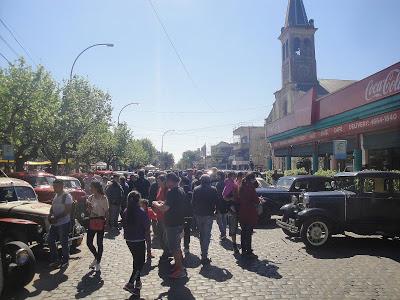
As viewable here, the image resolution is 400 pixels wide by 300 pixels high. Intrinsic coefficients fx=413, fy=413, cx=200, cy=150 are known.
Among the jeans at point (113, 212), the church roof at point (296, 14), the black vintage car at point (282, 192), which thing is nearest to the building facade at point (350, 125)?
the black vintage car at point (282, 192)

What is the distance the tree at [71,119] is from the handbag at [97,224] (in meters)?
16.5

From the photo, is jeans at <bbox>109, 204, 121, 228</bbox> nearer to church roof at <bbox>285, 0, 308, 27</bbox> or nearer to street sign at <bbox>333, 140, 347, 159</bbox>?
street sign at <bbox>333, 140, 347, 159</bbox>

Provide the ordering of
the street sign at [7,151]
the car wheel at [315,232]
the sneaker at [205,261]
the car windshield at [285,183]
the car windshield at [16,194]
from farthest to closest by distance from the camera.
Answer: the street sign at [7,151]
the car windshield at [285,183]
the car wheel at [315,232]
the car windshield at [16,194]
the sneaker at [205,261]

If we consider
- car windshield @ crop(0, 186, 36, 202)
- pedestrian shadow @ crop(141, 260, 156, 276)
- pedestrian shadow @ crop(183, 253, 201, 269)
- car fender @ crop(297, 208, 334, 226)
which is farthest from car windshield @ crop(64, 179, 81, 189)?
car fender @ crop(297, 208, 334, 226)

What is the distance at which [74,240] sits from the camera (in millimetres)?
10008

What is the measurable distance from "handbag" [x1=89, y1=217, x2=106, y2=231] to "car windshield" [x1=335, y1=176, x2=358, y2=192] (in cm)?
637

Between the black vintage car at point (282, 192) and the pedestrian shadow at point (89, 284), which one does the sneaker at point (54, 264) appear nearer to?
the pedestrian shadow at point (89, 284)

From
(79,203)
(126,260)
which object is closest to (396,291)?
(126,260)

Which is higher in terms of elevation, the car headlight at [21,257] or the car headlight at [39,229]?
the car headlight at [39,229]

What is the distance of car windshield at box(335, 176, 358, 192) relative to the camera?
10.6 m

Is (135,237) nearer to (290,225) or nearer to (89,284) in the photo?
(89,284)

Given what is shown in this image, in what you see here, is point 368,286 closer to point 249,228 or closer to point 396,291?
point 396,291

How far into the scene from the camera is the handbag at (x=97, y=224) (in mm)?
7996

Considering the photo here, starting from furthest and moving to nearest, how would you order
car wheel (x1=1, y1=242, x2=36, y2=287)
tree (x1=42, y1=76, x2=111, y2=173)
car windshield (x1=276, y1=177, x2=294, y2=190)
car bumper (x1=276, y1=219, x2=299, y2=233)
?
tree (x1=42, y1=76, x2=111, y2=173) → car windshield (x1=276, y1=177, x2=294, y2=190) → car bumper (x1=276, y1=219, x2=299, y2=233) → car wheel (x1=1, y1=242, x2=36, y2=287)
